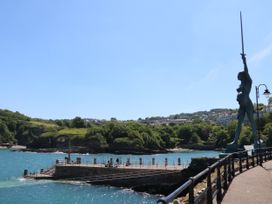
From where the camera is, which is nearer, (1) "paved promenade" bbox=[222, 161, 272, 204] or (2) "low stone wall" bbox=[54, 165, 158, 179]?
(1) "paved promenade" bbox=[222, 161, 272, 204]

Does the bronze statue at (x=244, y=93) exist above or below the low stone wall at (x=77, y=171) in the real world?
above

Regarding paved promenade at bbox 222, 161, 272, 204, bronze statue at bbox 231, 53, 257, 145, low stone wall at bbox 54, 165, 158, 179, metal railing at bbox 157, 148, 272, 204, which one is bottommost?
low stone wall at bbox 54, 165, 158, 179

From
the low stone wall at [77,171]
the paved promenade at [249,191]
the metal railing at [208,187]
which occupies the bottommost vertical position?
the low stone wall at [77,171]

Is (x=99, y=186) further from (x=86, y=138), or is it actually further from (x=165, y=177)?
(x=86, y=138)

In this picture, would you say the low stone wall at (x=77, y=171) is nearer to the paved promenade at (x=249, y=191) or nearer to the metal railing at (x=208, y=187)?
the metal railing at (x=208, y=187)

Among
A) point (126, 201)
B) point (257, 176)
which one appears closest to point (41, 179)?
point (126, 201)

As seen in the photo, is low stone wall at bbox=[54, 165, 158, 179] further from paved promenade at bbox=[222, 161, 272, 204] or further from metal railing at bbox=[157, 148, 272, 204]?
paved promenade at bbox=[222, 161, 272, 204]

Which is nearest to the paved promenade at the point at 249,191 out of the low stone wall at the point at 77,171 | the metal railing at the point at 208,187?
the metal railing at the point at 208,187

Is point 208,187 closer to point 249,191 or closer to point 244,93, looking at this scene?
point 249,191

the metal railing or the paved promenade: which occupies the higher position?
the metal railing

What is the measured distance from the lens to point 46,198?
48312mm

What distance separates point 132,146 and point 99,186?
12146 cm

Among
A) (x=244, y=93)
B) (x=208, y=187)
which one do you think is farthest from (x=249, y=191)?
(x=244, y=93)

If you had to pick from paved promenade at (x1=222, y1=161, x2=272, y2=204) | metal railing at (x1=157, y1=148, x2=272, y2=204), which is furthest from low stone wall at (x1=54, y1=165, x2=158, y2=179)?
paved promenade at (x1=222, y1=161, x2=272, y2=204)
